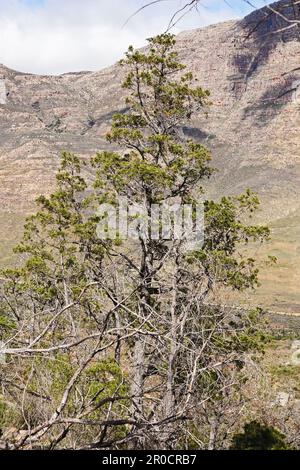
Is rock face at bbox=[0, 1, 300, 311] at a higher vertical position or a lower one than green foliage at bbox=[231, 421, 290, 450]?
higher

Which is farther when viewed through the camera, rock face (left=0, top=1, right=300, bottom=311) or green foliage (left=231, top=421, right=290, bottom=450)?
rock face (left=0, top=1, right=300, bottom=311)

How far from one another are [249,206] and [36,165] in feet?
281

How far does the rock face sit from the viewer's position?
79125mm

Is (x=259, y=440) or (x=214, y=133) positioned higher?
(x=214, y=133)

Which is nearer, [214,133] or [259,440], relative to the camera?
Result: [259,440]

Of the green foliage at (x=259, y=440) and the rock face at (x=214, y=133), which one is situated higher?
the rock face at (x=214, y=133)

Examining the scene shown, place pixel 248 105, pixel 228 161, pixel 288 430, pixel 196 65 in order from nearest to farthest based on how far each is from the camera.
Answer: pixel 288 430 < pixel 228 161 < pixel 248 105 < pixel 196 65

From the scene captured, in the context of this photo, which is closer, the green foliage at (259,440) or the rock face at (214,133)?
the green foliage at (259,440)

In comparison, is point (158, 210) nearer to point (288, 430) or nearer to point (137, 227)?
point (137, 227)

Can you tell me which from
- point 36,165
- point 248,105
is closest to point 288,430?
point 36,165

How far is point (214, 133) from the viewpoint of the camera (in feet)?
372

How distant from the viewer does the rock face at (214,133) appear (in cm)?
7912

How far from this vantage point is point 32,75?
14475 centimetres

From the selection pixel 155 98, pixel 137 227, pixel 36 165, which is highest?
pixel 36 165
